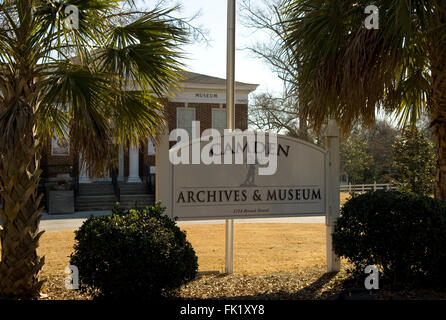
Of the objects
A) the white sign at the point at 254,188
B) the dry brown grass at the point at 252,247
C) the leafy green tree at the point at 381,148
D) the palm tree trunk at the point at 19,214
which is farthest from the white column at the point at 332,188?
the leafy green tree at the point at 381,148

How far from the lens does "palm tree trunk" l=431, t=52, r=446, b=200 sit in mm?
6625

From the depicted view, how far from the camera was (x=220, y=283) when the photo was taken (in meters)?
6.71

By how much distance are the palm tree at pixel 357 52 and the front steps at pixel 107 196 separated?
1315 centimetres

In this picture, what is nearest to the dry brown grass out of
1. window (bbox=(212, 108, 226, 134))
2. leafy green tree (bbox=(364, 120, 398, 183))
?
window (bbox=(212, 108, 226, 134))

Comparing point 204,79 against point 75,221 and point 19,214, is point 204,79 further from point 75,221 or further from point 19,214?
point 19,214

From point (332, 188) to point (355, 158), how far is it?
32809 millimetres

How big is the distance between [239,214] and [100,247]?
268 cm

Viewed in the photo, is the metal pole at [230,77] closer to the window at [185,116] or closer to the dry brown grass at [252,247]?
the dry brown grass at [252,247]

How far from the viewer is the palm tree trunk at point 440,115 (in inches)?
261

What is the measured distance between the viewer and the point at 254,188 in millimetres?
6965

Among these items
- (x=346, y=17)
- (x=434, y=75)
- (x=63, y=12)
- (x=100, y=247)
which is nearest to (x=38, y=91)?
(x=63, y=12)

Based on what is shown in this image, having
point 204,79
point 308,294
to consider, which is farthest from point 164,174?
point 204,79

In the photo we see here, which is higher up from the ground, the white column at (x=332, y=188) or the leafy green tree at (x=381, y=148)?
the leafy green tree at (x=381, y=148)

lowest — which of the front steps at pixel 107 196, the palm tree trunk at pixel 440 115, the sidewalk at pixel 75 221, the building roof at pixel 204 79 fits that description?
the sidewalk at pixel 75 221
